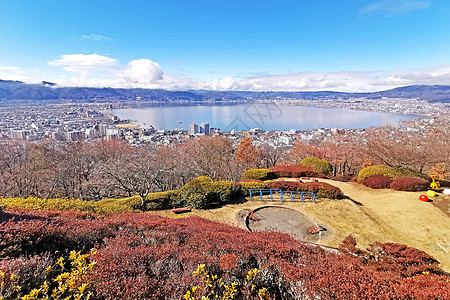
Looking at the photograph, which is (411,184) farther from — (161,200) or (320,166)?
(161,200)

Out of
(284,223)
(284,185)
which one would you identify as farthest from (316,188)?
(284,223)

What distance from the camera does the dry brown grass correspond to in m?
7.64

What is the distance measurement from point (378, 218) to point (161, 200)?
10685 millimetres

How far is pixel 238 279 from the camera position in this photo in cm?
297

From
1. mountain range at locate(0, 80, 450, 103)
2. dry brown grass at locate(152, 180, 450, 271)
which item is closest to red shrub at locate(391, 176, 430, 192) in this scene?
dry brown grass at locate(152, 180, 450, 271)

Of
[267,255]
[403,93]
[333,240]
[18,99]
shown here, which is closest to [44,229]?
[267,255]

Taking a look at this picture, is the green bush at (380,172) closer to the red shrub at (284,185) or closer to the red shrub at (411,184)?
the red shrub at (411,184)

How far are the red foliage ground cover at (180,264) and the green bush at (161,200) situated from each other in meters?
6.18

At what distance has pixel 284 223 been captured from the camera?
8.98 meters

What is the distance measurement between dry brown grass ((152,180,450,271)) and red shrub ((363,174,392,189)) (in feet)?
2.00

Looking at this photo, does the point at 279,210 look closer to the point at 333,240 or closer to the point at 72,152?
the point at 333,240

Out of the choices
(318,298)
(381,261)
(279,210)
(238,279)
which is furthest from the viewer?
(279,210)

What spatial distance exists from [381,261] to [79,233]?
23.3 feet

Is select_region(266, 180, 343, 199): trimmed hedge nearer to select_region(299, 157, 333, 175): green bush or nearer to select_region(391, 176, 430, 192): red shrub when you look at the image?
select_region(391, 176, 430, 192): red shrub
